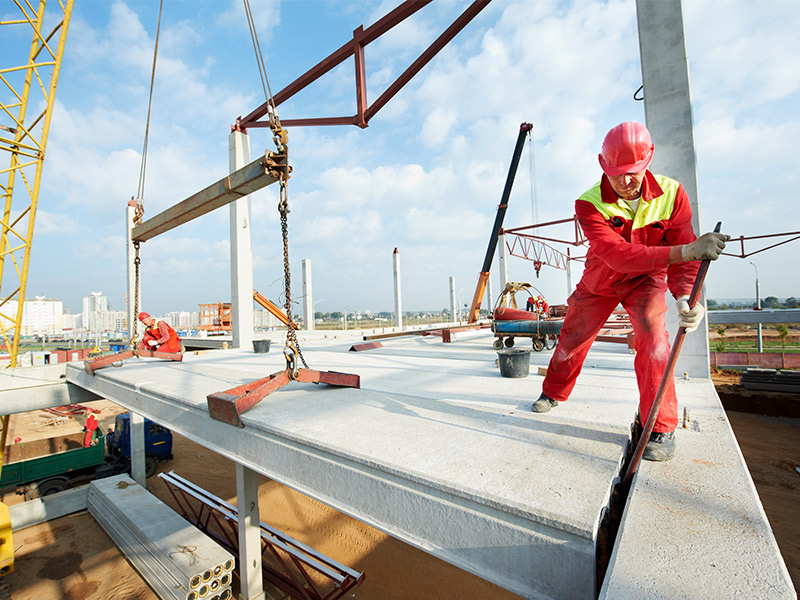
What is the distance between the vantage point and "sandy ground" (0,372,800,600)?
21.7ft

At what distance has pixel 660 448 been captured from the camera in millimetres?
1928

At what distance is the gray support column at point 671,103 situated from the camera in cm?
355

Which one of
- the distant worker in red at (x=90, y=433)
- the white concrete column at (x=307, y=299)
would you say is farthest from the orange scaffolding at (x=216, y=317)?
the distant worker in red at (x=90, y=433)

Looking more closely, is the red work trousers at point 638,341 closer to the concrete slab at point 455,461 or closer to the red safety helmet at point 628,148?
the concrete slab at point 455,461

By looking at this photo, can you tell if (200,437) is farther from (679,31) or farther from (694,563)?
(679,31)

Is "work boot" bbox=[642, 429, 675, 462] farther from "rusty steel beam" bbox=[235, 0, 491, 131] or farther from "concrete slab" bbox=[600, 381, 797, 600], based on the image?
"rusty steel beam" bbox=[235, 0, 491, 131]

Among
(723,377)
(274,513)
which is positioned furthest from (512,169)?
(274,513)

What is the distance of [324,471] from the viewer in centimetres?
221

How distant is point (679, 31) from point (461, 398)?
4.04m

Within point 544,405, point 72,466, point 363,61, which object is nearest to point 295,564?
point 544,405

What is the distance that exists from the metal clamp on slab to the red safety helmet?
2782 millimetres

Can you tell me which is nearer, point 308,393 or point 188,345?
point 308,393

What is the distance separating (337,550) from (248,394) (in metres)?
7.19

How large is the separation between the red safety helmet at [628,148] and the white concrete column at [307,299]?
18079mm
